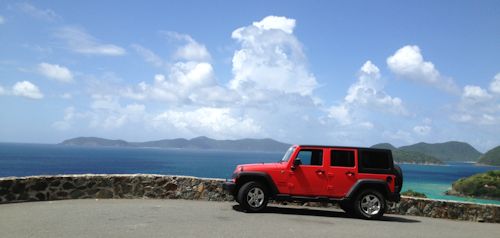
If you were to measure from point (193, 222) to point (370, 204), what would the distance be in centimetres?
473

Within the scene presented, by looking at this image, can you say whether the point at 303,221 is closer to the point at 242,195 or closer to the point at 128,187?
the point at 242,195

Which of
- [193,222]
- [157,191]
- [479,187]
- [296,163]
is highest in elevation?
[296,163]

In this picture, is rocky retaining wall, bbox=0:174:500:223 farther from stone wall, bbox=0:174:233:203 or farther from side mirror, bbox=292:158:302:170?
side mirror, bbox=292:158:302:170

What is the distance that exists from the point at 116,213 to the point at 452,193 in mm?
101688

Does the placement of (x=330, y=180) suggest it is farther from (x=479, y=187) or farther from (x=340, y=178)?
(x=479, y=187)

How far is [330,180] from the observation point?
36.5 feet

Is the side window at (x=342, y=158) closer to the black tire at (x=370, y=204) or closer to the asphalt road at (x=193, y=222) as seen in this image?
the black tire at (x=370, y=204)

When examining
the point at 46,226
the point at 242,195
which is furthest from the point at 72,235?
the point at 242,195

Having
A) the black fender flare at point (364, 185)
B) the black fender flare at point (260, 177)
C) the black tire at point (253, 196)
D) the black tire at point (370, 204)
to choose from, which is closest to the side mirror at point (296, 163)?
the black fender flare at point (260, 177)

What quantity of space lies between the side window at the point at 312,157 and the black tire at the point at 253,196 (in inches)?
48.5

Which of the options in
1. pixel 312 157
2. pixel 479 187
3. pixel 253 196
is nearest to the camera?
pixel 253 196

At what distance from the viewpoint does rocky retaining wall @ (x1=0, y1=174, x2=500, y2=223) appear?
11.8 meters

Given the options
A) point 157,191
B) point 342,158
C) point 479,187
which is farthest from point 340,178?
point 479,187

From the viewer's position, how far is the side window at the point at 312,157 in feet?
36.7
